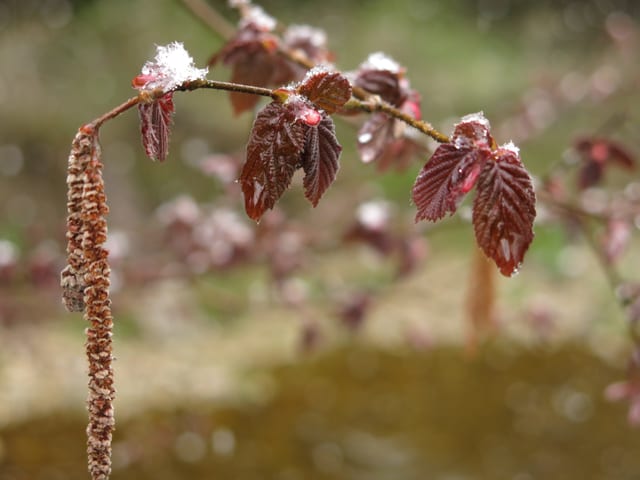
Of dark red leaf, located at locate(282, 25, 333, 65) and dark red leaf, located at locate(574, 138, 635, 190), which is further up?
dark red leaf, located at locate(282, 25, 333, 65)

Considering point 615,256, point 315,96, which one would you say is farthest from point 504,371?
point 315,96

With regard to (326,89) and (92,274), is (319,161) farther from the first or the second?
(92,274)

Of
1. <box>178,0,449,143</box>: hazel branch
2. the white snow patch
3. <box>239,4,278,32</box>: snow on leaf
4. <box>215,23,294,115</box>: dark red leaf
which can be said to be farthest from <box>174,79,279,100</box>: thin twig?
the white snow patch

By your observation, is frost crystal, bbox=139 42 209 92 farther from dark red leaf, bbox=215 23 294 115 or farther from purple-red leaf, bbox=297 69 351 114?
→ dark red leaf, bbox=215 23 294 115

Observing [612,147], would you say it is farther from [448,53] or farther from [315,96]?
[448,53]

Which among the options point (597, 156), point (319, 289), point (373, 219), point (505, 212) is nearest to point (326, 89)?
point (505, 212)
